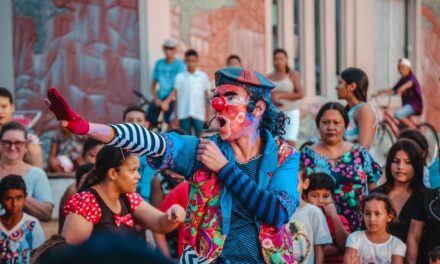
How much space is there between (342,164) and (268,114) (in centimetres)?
246

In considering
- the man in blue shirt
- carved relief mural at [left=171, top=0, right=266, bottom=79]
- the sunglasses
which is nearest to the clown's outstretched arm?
the sunglasses

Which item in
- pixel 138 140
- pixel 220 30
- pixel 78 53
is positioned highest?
pixel 220 30

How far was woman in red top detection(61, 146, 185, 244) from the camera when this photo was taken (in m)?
4.98

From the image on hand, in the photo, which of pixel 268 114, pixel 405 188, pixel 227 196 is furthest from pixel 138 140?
pixel 405 188

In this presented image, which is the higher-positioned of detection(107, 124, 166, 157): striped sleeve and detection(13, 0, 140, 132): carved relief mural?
detection(13, 0, 140, 132): carved relief mural

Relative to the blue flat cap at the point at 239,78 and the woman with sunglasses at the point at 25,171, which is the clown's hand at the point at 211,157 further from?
the woman with sunglasses at the point at 25,171

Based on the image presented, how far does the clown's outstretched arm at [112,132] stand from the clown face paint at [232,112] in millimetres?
323

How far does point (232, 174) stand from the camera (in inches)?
148

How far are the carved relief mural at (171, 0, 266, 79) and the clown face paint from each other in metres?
9.75

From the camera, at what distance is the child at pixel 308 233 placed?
5938mm

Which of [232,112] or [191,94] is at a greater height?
[191,94]

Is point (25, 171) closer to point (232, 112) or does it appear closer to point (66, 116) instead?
point (232, 112)

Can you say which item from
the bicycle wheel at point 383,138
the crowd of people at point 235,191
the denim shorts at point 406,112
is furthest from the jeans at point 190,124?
the crowd of people at point 235,191

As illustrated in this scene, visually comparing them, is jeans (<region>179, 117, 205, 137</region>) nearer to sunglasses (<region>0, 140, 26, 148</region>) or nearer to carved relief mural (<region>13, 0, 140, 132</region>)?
carved relief mural (<region>13, 0, 140, 132</region>)
